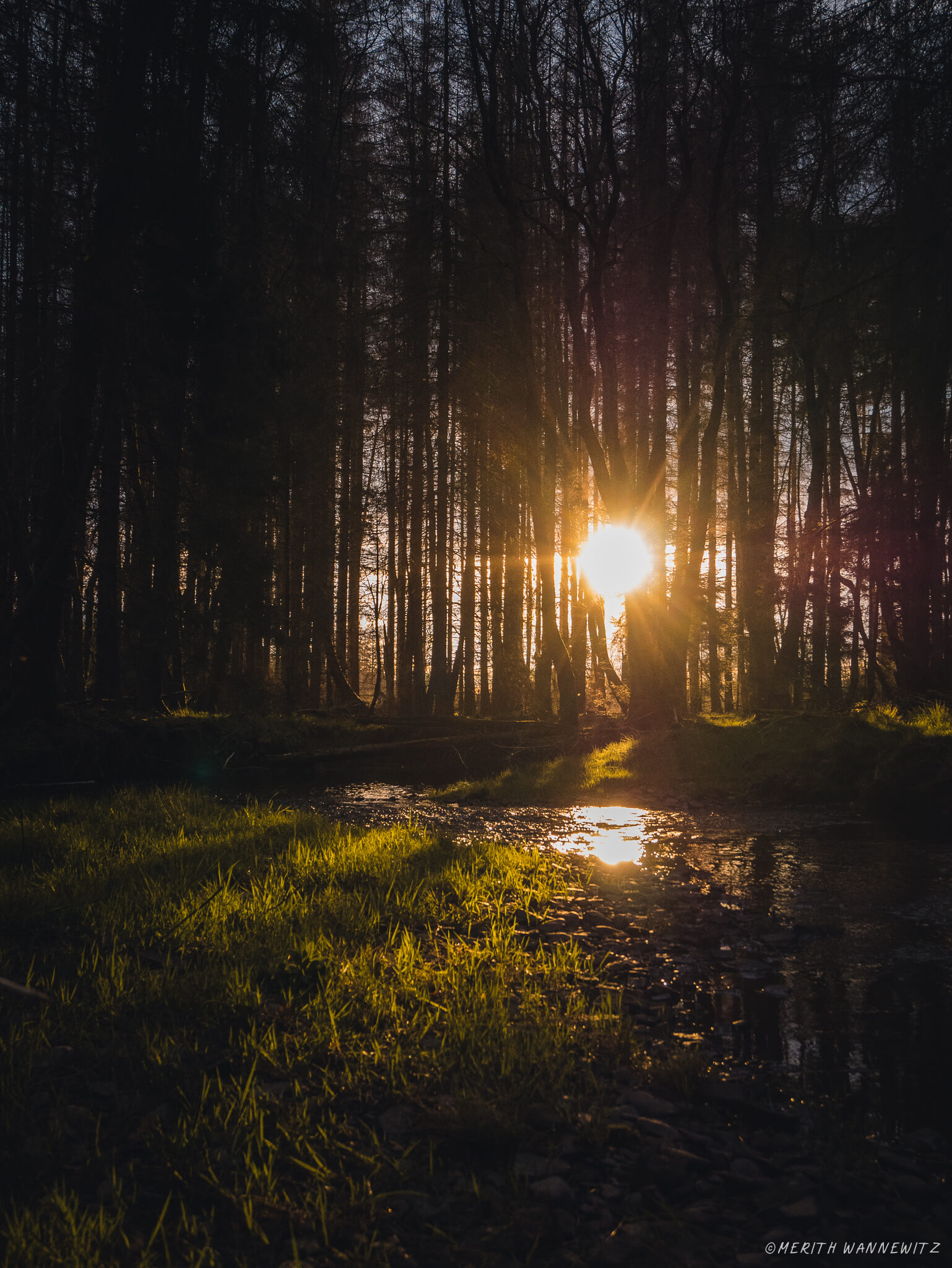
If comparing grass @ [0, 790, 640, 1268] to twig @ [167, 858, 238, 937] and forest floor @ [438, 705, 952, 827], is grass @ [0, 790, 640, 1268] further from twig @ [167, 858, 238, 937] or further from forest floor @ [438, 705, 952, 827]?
forest floor @ [438, 705, 952, 827]

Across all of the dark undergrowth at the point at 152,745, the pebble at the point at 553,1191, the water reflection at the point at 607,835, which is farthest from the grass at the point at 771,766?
the pebble at the point at 553,1191

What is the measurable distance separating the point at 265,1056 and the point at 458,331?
63.6 ft

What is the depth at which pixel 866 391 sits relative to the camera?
61.2 ft

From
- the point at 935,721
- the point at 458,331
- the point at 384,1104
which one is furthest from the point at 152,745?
the point at 458,331

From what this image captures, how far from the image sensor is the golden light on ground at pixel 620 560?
1385 cm

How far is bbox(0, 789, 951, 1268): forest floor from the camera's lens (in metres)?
2.30

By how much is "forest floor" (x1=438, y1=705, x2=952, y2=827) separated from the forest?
1843 mm

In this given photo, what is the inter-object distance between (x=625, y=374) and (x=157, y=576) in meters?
14.9

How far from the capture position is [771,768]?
11.3m

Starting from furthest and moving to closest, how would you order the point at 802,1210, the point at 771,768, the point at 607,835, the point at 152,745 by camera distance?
the point at 152,745
the point at 771,768
the point at 607,835
the point at 802,1210

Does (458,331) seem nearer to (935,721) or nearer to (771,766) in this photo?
(771,766)

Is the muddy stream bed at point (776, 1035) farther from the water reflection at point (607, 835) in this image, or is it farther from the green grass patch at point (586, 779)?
the green grass patch at point (586, 779)

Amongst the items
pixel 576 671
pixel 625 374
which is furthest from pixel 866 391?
pixel 576 671

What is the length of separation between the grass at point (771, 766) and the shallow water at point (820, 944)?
94 cm
